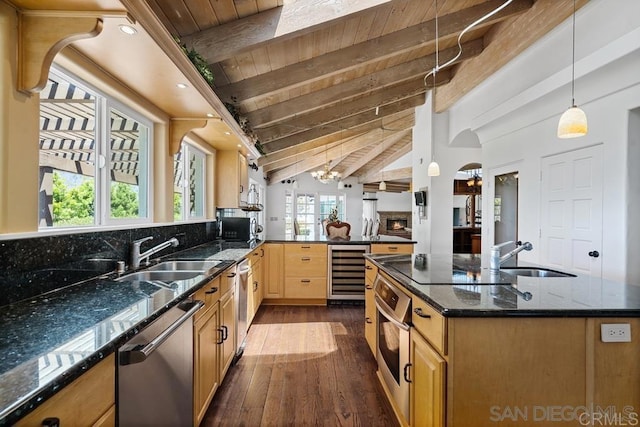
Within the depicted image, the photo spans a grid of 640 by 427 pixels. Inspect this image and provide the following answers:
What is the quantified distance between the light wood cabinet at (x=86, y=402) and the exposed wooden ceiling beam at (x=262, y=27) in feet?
7.02

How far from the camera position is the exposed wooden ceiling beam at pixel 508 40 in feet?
9.79

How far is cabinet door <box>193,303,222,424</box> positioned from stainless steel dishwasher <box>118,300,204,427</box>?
0.29 feet

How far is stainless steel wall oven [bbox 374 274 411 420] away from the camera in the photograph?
5.57 feet

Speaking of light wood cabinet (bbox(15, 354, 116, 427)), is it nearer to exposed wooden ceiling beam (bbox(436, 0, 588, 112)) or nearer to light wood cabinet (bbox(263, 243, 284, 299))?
light wood cabinet (bbox(263, 243, 284, 299))

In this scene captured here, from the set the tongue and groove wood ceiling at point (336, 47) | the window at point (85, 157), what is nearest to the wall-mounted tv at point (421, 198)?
the tongue and groove wood ceiling at point (336, 47)

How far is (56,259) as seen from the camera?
1441mm

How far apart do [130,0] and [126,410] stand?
4.59ft

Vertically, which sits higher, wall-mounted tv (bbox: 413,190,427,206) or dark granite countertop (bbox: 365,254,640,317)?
wall-mounted tv (bbox: 413,190,427,206)

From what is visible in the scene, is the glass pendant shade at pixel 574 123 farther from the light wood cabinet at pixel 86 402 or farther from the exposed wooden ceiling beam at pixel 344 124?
the exposed wooden ceiling beam at pixel 344 124

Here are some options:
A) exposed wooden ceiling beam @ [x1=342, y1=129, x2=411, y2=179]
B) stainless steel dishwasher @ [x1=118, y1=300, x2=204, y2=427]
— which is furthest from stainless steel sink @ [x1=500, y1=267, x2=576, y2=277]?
exposed wooden ceiling beam @ [x1=342, y1=129, x2=411, y2=179]

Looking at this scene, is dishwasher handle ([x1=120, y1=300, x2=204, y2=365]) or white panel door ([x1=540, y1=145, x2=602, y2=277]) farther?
white panel door ([x1=540, y1=145, x2=602, y2=277])

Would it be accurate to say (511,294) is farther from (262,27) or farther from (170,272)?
(262,27)

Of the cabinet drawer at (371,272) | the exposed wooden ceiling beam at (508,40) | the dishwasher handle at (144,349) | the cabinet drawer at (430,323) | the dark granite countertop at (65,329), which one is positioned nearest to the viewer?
the dark granite countertop at (65,329)

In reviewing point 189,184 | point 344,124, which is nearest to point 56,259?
point 189,184
